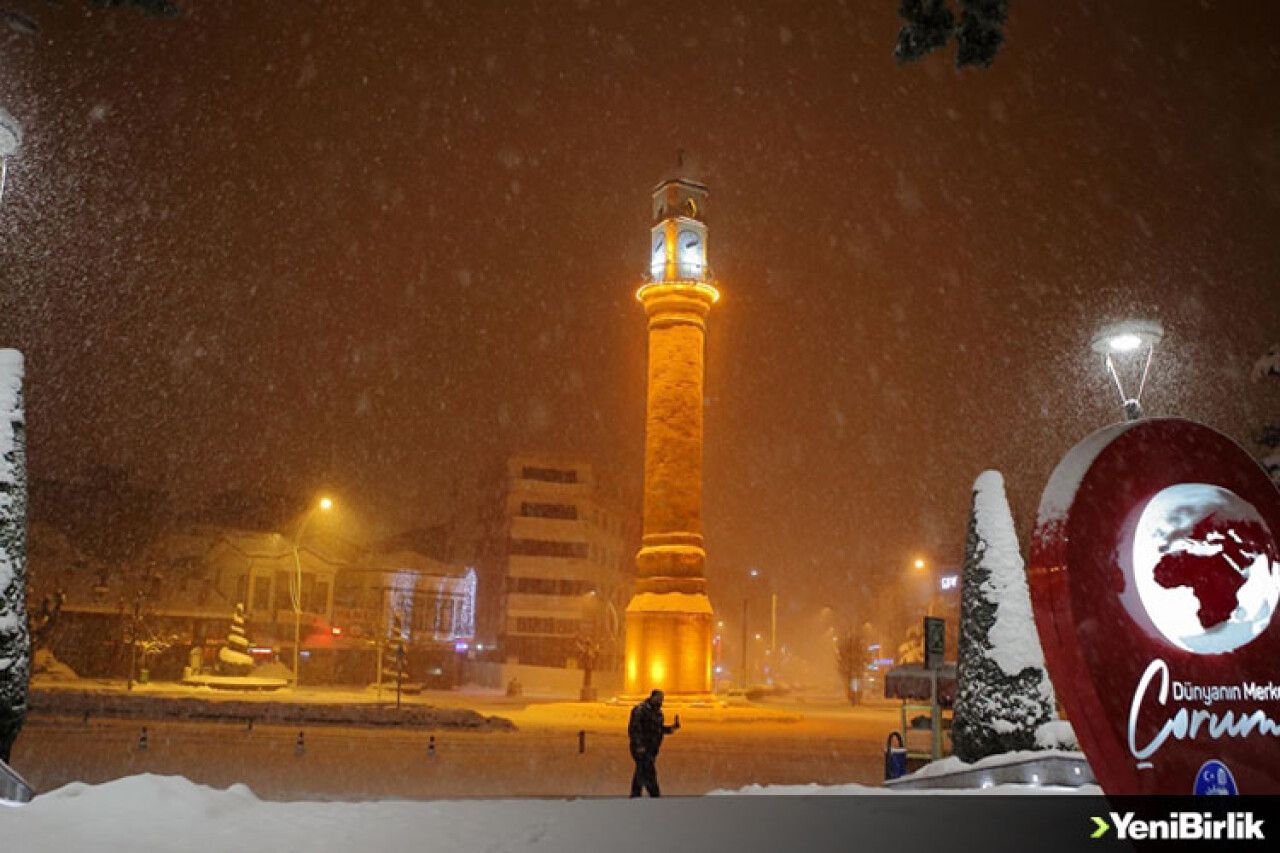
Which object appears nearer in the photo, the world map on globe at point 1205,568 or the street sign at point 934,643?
the world map on globe at point 1205,568

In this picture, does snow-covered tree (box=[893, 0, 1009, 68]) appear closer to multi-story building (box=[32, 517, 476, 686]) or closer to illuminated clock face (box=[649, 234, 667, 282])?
illuminated clock face (box=[649, 234, 667, 282])

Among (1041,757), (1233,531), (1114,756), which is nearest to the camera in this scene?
(1114,756)

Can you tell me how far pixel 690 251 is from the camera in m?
46.2

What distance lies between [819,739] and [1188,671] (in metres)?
26.2

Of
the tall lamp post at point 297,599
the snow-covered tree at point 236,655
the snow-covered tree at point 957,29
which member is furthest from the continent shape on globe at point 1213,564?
the snow-covered tree at point 236,655

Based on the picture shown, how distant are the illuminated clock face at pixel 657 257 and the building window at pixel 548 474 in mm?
33970

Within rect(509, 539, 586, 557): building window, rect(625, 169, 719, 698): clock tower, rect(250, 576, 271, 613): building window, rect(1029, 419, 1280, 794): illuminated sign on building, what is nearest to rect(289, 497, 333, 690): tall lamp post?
rect(250, 576, 271, 613): building window

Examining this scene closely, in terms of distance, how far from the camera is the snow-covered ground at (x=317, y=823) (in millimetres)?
8867

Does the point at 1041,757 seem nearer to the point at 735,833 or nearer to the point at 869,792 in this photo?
the point at 869,792

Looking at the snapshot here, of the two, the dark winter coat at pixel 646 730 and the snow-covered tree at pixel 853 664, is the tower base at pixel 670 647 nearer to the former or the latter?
the dark winter coat at pixel 646 730

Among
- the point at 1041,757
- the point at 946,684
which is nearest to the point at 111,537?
the point at 946,684

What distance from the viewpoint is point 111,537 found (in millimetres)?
62000

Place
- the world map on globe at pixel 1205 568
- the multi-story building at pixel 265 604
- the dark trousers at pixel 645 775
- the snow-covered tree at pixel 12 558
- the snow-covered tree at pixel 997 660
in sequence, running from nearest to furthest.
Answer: the world map on globe at pixel 1205 568
the snow-covered tree at pixel 12 558
the dark trousers at pixel 645 775
the snow-covered tree at pixel 997 660
the multi-story building at pixel 265 604

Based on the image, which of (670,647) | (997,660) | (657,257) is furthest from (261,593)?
(997,660)
